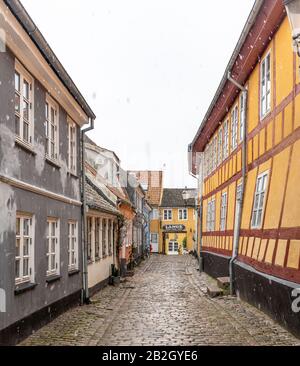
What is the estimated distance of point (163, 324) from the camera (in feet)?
35.5

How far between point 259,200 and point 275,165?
1663 mm

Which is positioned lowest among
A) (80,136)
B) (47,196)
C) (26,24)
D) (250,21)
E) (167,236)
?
(167,236)

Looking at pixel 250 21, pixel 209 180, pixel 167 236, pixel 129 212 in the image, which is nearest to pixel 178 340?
pixel 250 21

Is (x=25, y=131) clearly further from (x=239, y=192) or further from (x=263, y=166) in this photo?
(x=239, y=192)

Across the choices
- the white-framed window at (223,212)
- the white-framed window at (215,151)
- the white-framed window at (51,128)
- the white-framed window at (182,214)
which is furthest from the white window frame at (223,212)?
the white-framed window at (182,214)

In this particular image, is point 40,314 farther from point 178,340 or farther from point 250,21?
point 250,21

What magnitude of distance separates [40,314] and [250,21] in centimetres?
698

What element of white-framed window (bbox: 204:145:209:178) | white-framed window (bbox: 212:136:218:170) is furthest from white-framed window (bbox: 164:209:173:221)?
white-framed window (bbox: 212:136:218:170)

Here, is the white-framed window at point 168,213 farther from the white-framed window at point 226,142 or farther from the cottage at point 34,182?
the cottage at point 34,182

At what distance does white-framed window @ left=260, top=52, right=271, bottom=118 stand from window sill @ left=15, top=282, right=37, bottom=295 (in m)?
6.03

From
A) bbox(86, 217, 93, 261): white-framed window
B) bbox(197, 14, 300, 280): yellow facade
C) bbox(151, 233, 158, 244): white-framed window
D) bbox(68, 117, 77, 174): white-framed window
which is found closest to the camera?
bbox(197, 14, 300, 280): yellow facade

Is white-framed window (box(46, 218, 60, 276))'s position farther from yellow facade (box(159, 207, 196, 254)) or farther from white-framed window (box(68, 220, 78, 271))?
yellow facade (box(159, 207, 196, 254))

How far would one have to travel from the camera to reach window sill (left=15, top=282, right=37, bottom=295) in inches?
354

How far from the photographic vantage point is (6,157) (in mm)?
8578
